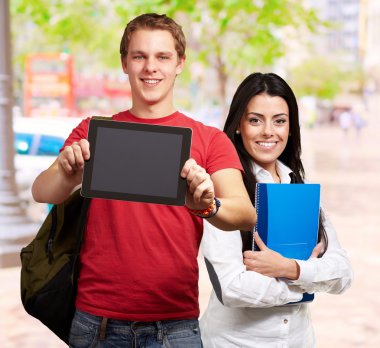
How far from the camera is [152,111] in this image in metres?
2.06

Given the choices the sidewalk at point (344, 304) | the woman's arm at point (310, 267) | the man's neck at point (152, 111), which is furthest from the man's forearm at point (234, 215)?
the sidewalk at point (344, 304)

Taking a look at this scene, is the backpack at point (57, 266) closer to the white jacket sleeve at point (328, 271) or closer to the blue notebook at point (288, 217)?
the blue notebook at point (288, 217)

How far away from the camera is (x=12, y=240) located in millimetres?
7473

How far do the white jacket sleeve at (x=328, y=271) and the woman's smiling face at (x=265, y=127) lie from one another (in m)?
0.31

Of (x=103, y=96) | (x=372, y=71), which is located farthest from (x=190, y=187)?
(x=372, y=71)

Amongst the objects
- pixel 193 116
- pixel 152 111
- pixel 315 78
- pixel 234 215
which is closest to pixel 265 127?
pixel 152 111

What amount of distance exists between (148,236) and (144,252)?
0.14 feet

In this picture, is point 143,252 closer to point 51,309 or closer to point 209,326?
point 51,309

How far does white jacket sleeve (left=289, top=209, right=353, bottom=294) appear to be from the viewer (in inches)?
95.0

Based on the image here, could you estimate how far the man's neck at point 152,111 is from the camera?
2.06 metres

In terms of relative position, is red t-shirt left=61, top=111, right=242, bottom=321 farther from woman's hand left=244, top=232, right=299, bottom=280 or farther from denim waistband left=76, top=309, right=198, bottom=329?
woman's hand left=244, top=232, right=299, bottom=280

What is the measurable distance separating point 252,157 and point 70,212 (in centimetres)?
70

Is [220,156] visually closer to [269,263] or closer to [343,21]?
[269,263]

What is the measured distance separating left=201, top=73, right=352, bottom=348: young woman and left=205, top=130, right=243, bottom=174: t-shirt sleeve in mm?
410
